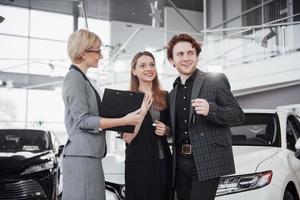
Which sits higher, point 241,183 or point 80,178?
point 80,178

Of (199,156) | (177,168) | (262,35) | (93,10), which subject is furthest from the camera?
(93,10)

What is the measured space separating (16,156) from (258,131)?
253cm

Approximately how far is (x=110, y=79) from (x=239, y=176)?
1076cm

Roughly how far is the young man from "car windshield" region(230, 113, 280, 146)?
5.58 ft

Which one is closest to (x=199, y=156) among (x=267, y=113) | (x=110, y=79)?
(x=267, y=113)

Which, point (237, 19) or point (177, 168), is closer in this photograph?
point (177, 168)

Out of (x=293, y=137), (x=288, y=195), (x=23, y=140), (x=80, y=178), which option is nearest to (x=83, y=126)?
(x=80, y=178)

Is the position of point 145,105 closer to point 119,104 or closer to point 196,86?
point 119,104

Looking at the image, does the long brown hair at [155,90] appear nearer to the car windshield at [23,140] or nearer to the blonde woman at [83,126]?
the blonde woman at [83,126]

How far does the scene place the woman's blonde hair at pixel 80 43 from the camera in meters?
2.24

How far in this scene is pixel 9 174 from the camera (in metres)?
4.69

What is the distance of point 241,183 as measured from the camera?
126 inches

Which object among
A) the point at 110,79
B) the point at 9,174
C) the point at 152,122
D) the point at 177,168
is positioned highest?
the point at 110,79

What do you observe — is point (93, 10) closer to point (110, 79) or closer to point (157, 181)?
point (110, 79)
